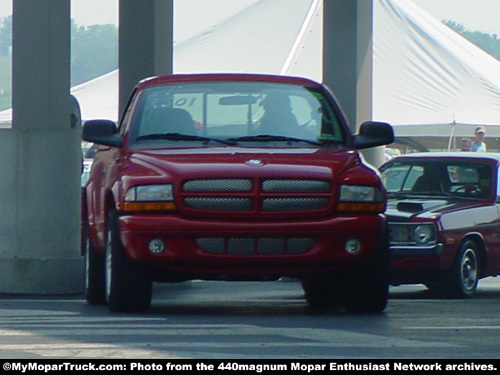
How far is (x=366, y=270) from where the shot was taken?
Answer: 1066 cm

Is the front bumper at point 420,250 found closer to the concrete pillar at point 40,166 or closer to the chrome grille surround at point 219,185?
the concrete pillar at point 40,166

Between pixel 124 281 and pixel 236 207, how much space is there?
1.00 metres

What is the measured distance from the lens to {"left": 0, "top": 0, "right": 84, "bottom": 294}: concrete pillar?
1383 cm

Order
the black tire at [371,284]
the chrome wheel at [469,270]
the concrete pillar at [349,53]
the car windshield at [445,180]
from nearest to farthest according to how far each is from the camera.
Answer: the black tire at [371,284]
the chrome wheel at [469,270]
the car windshield at [445,180]
the concrete pillar at [349,53]

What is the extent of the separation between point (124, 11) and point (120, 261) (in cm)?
803

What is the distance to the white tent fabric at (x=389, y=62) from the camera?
3198 centimetres

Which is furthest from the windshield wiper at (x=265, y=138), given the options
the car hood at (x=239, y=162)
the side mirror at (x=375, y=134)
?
the side mirror at (x=375, y=134)

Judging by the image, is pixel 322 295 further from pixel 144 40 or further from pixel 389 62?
pixel 389 62

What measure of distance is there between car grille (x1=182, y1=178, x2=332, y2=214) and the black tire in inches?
25.8

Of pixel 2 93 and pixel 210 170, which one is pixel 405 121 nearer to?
pixel 210 170

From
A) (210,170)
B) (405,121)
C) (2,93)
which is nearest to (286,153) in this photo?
(210,170)

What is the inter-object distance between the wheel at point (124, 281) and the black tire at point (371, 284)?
59.5 inches

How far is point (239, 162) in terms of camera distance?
1034 centimetres

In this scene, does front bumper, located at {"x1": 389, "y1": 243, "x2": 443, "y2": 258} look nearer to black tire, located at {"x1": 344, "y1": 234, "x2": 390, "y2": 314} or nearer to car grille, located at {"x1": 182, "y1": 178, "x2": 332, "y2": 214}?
black tire, located at {"x1": 344, "y1": 234, "x2": 390, "y2": 314}
